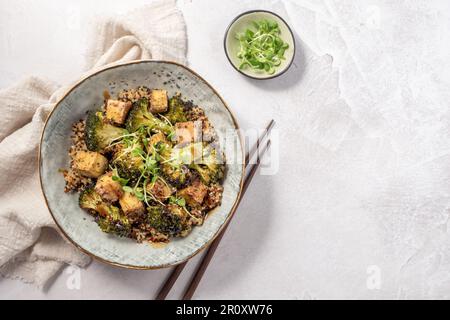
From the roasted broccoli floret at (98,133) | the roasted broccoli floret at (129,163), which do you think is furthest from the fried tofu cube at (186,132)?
the roasted broccoli floret at (98,133)

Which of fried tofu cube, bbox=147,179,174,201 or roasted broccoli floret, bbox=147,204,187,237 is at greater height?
fried tofu cube, bbox=147,179,174,201

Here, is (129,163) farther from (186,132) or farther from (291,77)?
(291,77)

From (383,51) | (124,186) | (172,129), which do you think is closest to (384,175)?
(383,51)

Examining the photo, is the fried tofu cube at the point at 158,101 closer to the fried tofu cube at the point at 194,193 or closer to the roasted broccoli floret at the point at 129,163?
the roasted broccoli floret at the point at 129,163

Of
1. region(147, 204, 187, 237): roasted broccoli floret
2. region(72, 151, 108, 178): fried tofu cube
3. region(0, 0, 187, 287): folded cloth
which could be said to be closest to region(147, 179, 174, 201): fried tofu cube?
region(147, 204, 187, 237): roasted broccoli floret

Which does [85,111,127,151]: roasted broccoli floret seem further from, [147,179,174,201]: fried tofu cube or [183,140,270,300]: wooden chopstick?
[183,140,270,300]: wooden chopstick

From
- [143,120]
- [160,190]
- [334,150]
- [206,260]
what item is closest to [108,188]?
[160,190]
